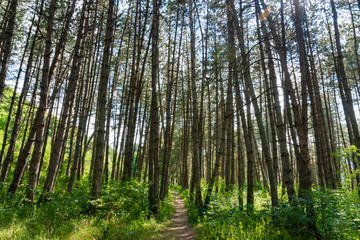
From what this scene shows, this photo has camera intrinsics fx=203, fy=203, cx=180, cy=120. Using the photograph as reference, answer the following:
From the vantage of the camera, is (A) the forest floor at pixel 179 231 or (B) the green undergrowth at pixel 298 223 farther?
(A) the forest floor at pixel 179 231

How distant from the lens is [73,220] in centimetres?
447

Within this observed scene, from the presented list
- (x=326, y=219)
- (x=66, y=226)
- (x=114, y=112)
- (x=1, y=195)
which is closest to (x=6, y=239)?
(x=66, y=226)

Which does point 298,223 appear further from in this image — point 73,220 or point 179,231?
point 73,220

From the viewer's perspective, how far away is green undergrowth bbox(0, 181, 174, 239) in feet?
12.3

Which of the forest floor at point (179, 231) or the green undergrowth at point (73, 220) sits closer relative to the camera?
the green undergrowth at point (73, 220)

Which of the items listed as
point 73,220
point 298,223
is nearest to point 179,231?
point 73,220

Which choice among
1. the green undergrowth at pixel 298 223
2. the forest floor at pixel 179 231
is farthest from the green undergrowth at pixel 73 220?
the green undergrowth at pixel 298 223

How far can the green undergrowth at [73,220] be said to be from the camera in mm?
3764

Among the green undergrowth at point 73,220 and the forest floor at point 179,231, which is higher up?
the green undergrowth at point 73,220

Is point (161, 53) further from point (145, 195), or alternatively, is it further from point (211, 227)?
point (211, 227)

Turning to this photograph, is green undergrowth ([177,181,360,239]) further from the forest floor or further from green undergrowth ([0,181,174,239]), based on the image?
green undergrowth ([0,181,174,239])

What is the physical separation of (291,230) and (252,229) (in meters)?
0.82

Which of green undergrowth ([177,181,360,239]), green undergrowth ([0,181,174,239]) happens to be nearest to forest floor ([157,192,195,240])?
green undergrowth ([0,181,174,239])

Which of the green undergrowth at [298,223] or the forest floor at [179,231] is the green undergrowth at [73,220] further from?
the green undergrowth at [298,223]
